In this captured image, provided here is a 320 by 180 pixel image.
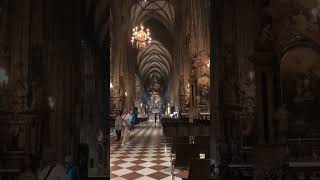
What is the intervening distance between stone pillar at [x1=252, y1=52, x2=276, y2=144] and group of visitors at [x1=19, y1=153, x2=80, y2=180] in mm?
2834

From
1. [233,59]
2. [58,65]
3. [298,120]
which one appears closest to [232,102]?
[233,59]

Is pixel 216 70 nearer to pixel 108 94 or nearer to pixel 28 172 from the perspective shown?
pixel 108 94

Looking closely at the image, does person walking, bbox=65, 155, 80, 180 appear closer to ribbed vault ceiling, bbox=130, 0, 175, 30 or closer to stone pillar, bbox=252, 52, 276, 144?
stone pillar, bbox=252, 52, 276, 144

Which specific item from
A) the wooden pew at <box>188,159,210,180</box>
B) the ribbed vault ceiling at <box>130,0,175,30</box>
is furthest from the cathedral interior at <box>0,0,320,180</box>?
the ribbed vault ceiling at <box>130,0,175,30</box>

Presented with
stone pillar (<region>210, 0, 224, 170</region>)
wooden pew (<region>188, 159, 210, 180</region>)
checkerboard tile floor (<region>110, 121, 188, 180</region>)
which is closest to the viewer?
wooden pew (<region>188, 159, 210, 180</region>)

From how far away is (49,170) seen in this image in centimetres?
418

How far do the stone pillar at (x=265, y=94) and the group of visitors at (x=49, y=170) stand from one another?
2.83 meters

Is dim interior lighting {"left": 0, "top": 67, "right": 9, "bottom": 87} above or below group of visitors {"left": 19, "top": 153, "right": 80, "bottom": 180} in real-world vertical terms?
above

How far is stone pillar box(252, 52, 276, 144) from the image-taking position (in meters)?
4.76

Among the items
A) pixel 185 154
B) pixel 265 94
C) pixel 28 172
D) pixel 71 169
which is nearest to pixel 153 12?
pixel 185 154

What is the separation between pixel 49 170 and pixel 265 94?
3.36 m

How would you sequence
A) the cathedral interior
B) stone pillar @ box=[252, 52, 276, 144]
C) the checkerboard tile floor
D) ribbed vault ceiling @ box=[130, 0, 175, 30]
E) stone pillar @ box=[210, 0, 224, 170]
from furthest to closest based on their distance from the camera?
ribbed vault ceiling @ box=[130, 0, 175, 30] < the checkerboard tile floor < stone pillar @ box=[210, 0, 224, 170] < stone pillar @ box=[252, 52, 276, 144] < the cathedral interior

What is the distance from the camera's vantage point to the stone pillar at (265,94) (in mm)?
4762

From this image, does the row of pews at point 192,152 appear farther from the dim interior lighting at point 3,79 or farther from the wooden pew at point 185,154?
the dim interior lighting at point 3,79
